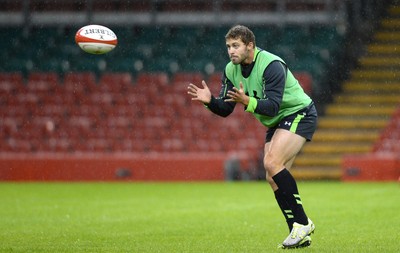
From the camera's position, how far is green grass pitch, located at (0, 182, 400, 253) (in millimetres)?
9367

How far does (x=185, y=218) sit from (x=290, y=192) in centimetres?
414

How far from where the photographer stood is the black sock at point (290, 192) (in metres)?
8.88

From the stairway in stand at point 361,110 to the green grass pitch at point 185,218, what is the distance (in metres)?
2.92

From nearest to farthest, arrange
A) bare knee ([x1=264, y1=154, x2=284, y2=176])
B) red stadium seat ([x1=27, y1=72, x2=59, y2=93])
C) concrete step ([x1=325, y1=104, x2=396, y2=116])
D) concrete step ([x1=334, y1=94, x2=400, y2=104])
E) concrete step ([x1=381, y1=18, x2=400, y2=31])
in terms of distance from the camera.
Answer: bare knee ([x1=264, y1=154, x2=284, y2=176]) → concrete step ([x1=325, y1=104, x2=396, y2=116]) → concrete step ([x1=334, y1=94, x2=400, y2=104]) → red stadium seat ([x1=27, y1=72, x2=59, y2=93]) → concrete step ([x1=381, y1=18, x2=400, y2=31])

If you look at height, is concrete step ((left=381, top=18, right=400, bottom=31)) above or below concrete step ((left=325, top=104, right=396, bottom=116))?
above

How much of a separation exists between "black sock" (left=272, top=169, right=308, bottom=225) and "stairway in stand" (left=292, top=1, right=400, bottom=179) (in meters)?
14.3

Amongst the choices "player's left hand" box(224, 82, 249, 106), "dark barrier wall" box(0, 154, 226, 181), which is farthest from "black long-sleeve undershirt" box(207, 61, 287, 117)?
"dark barrier wall" box(0, 154, 226, 181)

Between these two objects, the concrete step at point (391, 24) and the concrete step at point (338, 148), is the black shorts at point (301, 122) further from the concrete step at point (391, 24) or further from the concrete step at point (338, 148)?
the concrete step at point (391, 24)

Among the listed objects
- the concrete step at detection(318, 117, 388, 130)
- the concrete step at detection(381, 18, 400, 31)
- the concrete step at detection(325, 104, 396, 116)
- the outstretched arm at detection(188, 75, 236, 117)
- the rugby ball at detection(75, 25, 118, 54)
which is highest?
the concrete step at detection(381, 18, 400, 31)

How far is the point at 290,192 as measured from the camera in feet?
29.2

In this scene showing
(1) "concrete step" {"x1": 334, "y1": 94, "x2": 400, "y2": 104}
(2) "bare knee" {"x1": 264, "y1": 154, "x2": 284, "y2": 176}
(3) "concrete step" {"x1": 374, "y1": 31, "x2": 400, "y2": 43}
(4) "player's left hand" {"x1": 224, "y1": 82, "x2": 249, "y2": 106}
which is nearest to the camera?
(4) "player's left hand" {"x1": 224, "y1": 82, "x2": 249, "y2": 106}

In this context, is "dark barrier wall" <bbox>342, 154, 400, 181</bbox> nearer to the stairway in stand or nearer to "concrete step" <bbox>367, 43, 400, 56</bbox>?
the stairway in stand

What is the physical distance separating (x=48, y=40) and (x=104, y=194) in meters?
10.4

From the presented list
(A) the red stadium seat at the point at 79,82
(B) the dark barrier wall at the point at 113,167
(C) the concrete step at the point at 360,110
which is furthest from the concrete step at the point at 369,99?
(A) the red stadium seat at the point at 79,82
